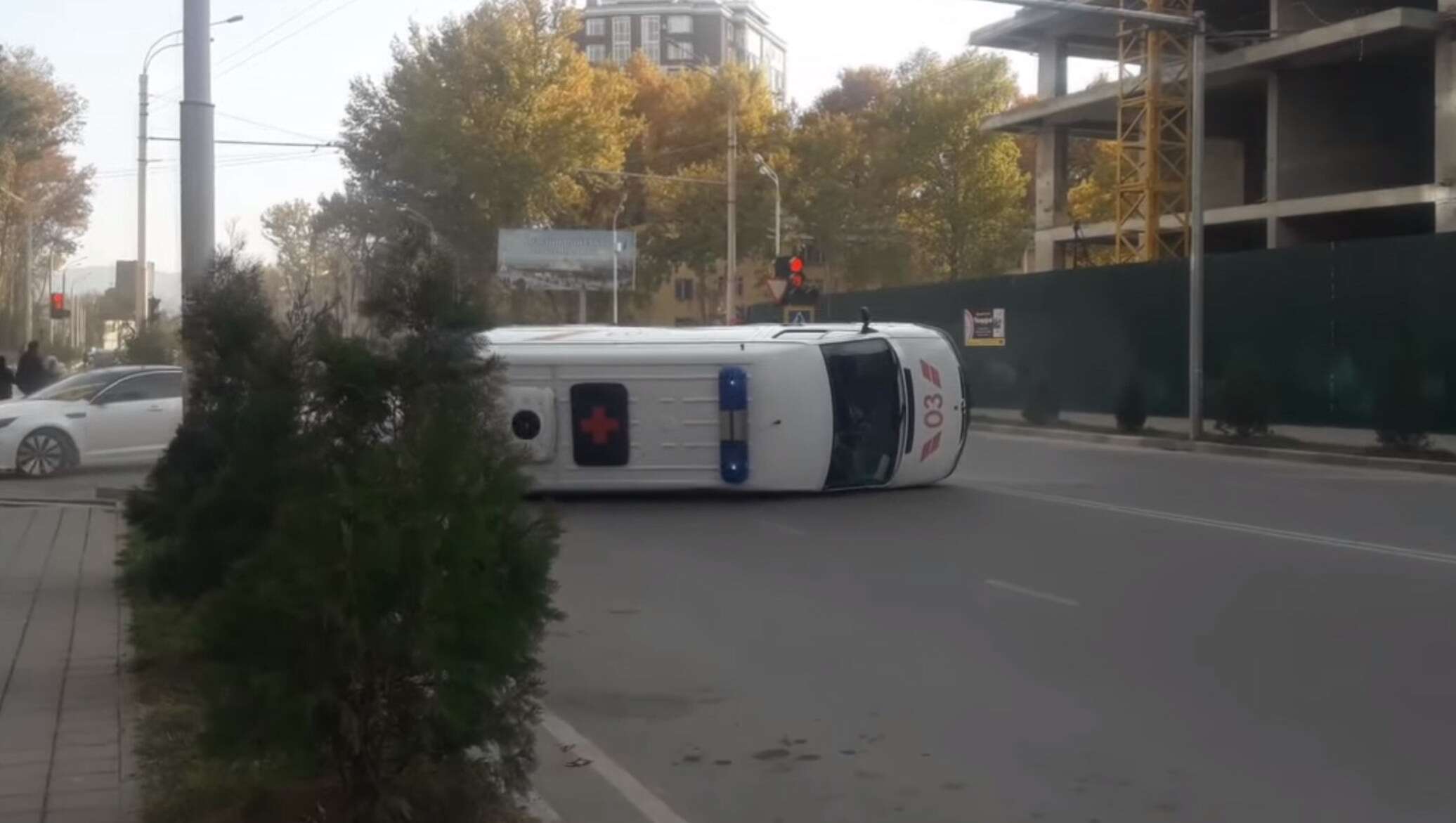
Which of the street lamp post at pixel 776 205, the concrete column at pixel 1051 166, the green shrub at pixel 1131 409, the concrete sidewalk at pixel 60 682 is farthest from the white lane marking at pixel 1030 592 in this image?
the concrete column at pixel 1051 166

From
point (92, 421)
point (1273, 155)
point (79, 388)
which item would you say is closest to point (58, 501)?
point (92, 421)

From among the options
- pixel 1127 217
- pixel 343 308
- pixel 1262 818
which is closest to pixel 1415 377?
pixel 1262 818

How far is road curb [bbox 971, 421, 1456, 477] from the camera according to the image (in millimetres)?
23406

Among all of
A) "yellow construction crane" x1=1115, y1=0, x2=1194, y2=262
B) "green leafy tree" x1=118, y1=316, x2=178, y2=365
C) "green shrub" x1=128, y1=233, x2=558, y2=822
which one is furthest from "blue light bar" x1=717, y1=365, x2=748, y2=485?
"yellow construction crane" x1=1115, y1=0, x2=1194, y2=262

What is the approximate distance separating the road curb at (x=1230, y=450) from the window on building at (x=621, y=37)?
101 meters

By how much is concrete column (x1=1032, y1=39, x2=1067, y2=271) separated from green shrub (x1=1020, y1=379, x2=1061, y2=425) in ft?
64.5

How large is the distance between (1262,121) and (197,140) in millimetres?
43610

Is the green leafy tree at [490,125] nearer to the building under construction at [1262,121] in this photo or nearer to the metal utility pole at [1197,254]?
the building under construction at [1262,121]

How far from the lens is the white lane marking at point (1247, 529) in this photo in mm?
13625

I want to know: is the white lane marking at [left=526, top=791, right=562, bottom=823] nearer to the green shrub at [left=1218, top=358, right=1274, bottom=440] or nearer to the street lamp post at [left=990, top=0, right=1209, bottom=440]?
the street lamp post at [left=990, top=0, right=1209, bottom=440]

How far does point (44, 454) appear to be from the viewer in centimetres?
2192

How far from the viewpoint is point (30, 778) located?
6.76 metres

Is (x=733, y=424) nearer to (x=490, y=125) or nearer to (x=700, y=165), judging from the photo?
(x=490, y=125)

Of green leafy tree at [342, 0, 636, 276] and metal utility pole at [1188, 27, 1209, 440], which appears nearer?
metal utility pole at [1188, 27, 1209, 440]
